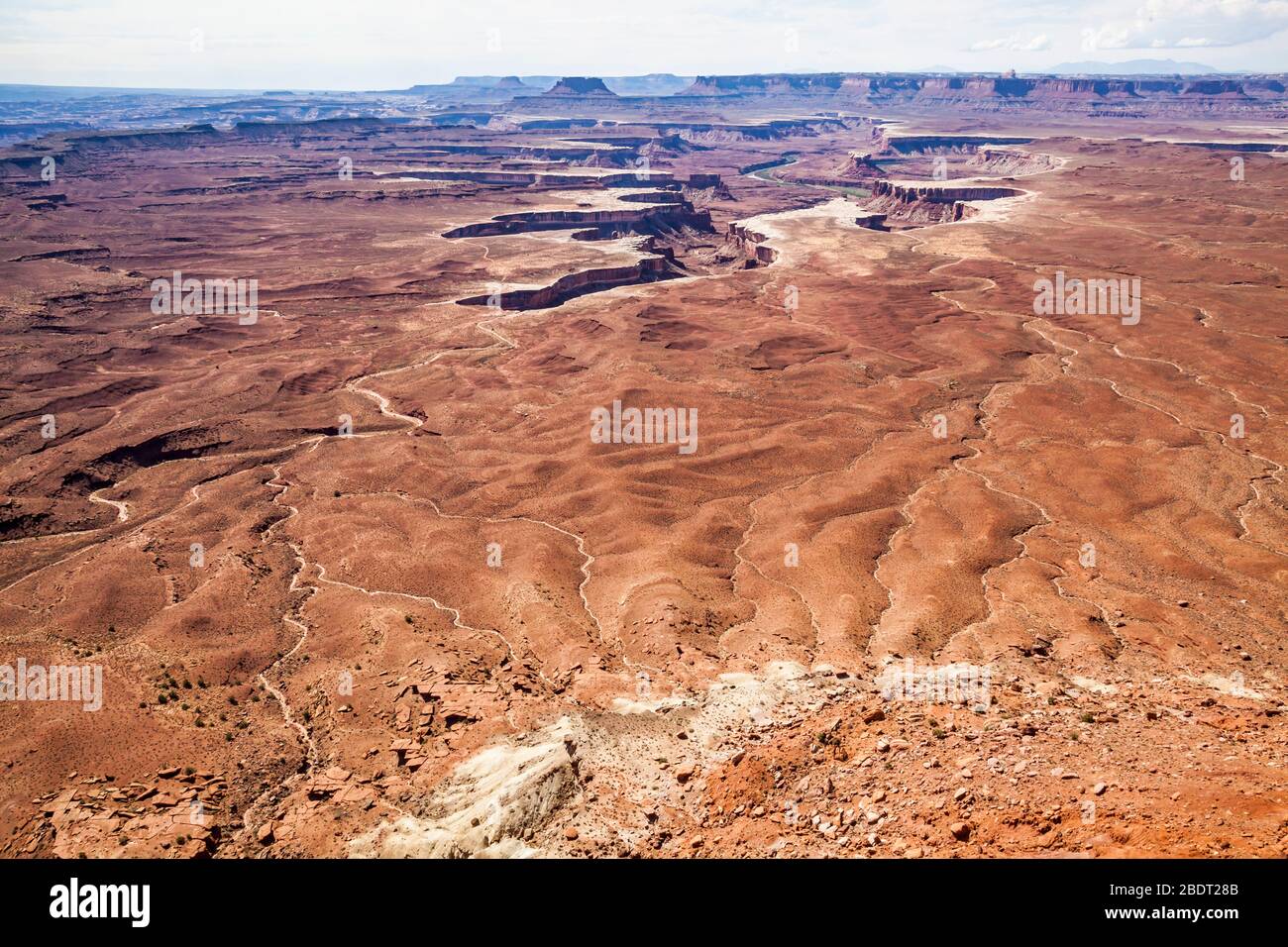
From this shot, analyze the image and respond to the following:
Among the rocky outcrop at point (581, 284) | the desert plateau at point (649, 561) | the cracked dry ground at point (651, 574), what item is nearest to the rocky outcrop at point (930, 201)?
the desert plateau at point (649, 561)

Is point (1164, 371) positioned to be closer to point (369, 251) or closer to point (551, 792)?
point (551, 792)

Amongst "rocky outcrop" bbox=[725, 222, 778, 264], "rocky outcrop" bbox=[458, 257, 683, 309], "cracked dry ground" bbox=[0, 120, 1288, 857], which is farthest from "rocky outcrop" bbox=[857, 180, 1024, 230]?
"cracked dry ground" bbox=[0, 120, 1288, 857]

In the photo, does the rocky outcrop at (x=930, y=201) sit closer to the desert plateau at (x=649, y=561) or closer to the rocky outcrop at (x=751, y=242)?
the rocky outcrop at (x=751, y=242)

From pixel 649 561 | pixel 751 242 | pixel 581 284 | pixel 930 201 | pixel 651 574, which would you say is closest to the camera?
pixel 651 574

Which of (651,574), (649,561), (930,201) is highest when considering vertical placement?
(930,201)

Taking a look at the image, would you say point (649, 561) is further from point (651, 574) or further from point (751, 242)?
point (751, 242)

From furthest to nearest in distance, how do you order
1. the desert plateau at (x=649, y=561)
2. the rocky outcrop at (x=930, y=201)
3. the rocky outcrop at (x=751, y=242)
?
the rocky outcrop at (x=930, y=201) → the rocky outcrop at (x=751, y=242) → the desert plateau at (x=649, y=561)

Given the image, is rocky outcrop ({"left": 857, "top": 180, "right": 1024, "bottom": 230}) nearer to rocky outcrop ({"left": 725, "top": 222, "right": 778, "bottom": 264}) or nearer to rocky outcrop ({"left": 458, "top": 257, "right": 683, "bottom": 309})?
rocky outcrop ({"left": 725, "top": 222, "right": 778, "bottom": 264})

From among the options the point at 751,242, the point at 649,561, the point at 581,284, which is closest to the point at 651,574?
the point at 649,561
